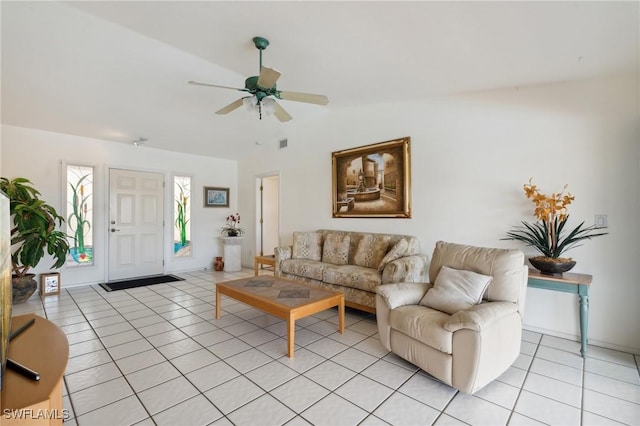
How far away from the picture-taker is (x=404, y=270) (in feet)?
10.5

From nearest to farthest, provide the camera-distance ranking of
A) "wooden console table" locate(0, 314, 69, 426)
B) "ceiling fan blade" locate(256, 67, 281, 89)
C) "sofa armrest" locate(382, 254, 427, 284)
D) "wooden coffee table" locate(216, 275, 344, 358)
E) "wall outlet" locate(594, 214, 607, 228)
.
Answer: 1. "wooden console table" locate(0, 314, 69, 426)
2. "ceiling fan blade" locate(256, 67, 281, 89)
3. "wooden coffee table" locate(216, 275, 344, 358)
4. "wall outlet" locate(594, 214, 607, 228)
5. "sofa armrest" locate(382, 254, 427, 284)

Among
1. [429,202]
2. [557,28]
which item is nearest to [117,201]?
[429,202]

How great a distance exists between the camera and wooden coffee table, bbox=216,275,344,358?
255cm

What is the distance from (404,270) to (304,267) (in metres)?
1.49

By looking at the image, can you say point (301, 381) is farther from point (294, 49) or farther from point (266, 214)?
point (266, 214)

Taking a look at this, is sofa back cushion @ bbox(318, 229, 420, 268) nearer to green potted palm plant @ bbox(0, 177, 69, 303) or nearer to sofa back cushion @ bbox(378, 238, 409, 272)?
sofa back cushion @ bbox(378, 238, 409, 272)

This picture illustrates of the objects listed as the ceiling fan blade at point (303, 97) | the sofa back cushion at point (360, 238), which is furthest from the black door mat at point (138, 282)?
the ceiling fan blade at point (303, 97)

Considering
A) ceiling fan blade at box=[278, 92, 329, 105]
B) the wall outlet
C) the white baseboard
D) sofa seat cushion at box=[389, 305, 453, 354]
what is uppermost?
ceiling fan blade at box=[278, 92, 329, 105]

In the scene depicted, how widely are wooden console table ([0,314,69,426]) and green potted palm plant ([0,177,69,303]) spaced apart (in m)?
3.01

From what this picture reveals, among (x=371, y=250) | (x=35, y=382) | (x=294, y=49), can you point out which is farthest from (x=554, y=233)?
(x=35, y=382)

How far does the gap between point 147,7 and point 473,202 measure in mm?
3593

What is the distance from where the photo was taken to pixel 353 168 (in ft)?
14.8

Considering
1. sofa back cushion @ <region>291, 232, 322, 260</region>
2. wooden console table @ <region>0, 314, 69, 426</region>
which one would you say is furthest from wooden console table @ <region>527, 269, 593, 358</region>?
wooden console table @ <region>0, 314, 69, 426</region>

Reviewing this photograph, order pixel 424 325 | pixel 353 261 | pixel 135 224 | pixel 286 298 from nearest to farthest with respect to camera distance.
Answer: pixel 424 325
pixel 286 298
pixel 353 261
pixel 135 224
